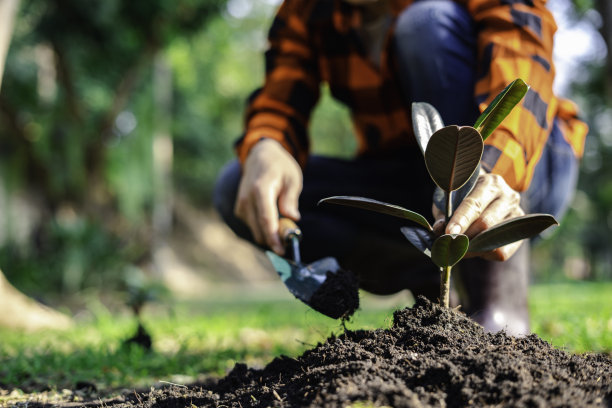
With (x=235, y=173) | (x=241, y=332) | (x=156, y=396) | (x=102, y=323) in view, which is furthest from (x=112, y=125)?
(x=156, y=396)

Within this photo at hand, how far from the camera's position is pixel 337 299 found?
1.18 metres

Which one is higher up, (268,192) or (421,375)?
(268,192)

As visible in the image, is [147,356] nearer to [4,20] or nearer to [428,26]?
[428,26]

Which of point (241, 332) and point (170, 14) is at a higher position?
point (170, 14)

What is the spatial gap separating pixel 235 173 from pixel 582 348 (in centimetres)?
140

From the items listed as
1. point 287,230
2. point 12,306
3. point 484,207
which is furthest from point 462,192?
point 12,306

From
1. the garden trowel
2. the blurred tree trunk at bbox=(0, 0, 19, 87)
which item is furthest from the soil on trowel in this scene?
the blurred tree trunk at bbox=(0, 0, 19, 87)

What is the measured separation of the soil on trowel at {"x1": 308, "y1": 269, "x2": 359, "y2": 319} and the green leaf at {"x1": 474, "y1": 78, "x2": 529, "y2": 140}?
18.7 inches

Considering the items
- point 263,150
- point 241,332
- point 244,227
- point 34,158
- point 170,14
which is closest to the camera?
point 263,150

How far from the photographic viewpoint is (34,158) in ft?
25.3

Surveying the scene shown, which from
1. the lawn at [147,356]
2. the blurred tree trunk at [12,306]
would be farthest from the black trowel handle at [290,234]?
the blurred tree trunk at [12,306]

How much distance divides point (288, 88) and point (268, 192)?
67cm

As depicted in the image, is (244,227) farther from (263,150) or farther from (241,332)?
(241,332)

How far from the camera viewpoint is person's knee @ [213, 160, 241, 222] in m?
1.92
